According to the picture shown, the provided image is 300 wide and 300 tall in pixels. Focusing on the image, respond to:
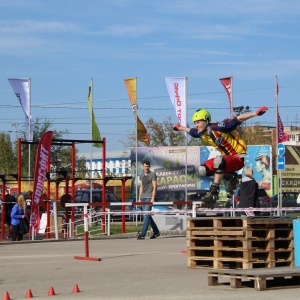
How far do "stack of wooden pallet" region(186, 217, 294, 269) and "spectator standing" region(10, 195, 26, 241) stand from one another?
35.7 ft

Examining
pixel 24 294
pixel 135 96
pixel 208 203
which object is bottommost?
pixel 24 294

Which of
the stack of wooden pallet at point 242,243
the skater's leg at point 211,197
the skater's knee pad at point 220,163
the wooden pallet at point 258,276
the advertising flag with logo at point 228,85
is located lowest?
the wooden pallet at point 258,276

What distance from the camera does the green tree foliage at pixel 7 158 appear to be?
68.9 m

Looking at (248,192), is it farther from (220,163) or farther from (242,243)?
Answer: (242,243)

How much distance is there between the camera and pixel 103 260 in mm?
16047

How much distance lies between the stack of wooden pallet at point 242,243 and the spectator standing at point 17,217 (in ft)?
35.7

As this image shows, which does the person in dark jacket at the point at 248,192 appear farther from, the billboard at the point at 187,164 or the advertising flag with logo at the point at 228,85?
the billboard at the point at 187,164

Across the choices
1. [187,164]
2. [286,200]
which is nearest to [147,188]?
[286,200]

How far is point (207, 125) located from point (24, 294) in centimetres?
513

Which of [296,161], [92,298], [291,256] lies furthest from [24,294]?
[296,161]

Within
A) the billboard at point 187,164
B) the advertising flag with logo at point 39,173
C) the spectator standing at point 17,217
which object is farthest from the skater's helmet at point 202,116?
the billboard at point 187,164

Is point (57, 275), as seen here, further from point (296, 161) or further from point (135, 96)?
point (296, 161)

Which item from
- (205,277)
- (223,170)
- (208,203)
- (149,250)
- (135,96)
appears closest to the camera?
(205,277)

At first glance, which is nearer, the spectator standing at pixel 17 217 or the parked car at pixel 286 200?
the spectator standing at pixel 17 217
